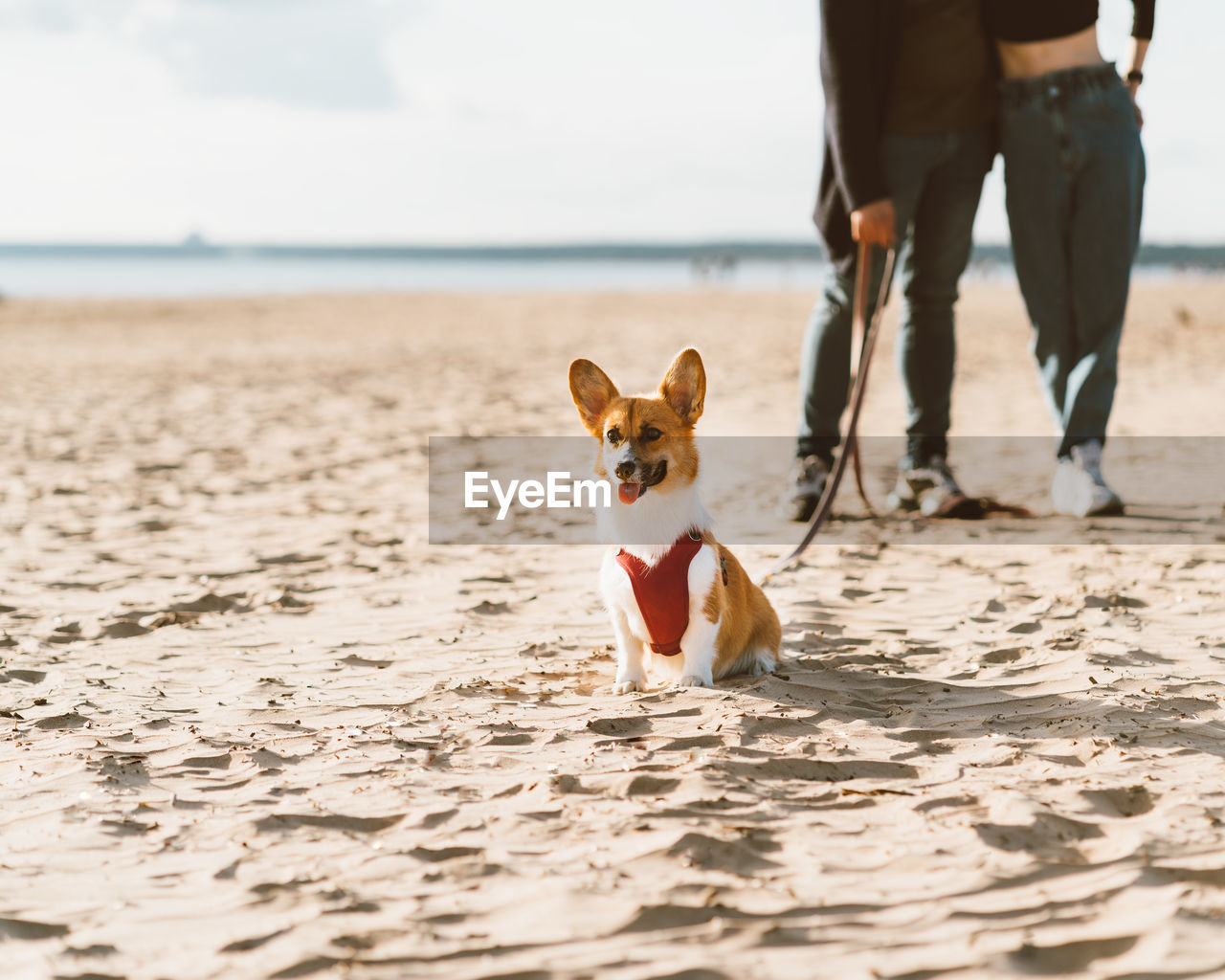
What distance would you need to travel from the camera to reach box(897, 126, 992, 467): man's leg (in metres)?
5.21

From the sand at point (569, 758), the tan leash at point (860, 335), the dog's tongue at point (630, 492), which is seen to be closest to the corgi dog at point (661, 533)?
the dog's tongue at point (630, 492)

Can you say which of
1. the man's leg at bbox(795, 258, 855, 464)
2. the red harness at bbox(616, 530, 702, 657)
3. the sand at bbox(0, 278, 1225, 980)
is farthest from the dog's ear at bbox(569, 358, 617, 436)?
the man's leg at bbox(795, 258, 855, 464)

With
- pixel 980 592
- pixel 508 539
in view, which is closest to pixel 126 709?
pixel 508 539

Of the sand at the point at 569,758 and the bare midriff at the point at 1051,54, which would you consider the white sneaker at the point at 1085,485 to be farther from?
the bare midriff at the point at 1051,54

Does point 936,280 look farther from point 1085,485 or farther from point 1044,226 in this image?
point 1085,485

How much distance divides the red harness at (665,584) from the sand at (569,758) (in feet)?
0.75

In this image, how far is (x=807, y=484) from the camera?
18.2 feet

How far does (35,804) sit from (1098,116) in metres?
4.81

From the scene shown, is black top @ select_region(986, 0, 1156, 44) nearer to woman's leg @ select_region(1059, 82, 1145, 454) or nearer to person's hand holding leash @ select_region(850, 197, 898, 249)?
woman's leg @ select_region(1059, 82, 1145, 454)

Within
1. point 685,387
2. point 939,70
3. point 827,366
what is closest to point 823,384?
point 827,366

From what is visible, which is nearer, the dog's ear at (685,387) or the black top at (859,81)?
the dog's ear at (685,387)

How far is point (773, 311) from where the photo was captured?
91.7ft

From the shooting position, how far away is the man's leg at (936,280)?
5211 mm

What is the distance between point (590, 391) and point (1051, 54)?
303 cm
